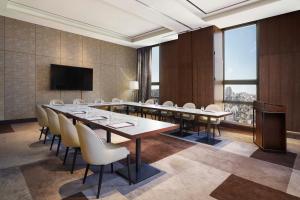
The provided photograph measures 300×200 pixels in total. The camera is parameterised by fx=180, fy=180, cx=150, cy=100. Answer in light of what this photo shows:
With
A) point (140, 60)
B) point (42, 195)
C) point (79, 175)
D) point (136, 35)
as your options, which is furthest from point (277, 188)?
point (140, 60)

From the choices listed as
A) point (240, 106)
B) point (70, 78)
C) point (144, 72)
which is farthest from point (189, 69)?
point (70, 78)

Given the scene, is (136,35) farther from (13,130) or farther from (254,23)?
(13,130)

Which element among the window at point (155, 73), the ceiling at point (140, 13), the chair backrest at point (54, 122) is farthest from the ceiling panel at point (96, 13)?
the chair backrest at point (54, 122)

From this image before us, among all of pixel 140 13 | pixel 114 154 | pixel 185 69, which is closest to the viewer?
pixel 114 154

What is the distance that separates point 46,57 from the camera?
21.6 ft

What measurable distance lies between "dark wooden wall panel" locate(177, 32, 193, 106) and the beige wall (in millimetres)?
3444

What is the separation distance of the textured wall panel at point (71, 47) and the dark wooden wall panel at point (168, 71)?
3.42 metres

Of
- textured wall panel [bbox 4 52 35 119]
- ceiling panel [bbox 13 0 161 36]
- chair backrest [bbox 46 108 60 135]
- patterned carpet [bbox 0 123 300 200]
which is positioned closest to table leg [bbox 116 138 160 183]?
patterned carpet [bbox 0 123 300 200]

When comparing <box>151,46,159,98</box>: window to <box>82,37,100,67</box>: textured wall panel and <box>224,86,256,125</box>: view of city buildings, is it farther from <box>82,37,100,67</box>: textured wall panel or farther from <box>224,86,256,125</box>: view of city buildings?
<box>224,86,256,125</box>: view of city buildings

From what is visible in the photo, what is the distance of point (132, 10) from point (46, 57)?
381 centimetres

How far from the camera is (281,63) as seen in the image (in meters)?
4.97

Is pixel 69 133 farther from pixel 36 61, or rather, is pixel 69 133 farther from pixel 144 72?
pixel 144 72

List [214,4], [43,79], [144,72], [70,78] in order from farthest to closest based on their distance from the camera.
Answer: [144,72] < [70,78] < [43,79] < [214,4]

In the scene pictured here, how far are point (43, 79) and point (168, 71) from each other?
472cm
